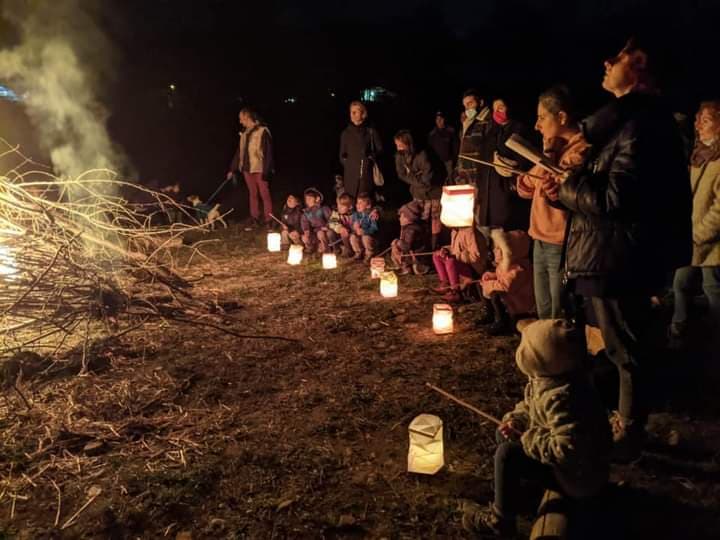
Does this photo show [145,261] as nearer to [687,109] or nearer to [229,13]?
[687,109]

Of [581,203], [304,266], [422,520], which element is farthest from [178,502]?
[304,266]

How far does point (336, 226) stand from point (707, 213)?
17.4 ft

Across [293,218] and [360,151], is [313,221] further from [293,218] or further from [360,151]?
[360,151]

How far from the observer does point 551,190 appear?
3648 millimetres

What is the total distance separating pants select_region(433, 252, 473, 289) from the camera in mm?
6391

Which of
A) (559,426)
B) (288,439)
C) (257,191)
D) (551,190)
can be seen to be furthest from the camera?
(257,191)

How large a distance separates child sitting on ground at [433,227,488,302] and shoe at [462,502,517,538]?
363 cm

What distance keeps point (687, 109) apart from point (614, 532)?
16203mm

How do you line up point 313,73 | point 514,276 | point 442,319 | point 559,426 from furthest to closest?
1. point 313,73
2. point 442,319
3. point 514,276
4. point 559,426

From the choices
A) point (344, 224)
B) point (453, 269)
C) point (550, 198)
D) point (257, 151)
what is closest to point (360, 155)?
point (344, 224)

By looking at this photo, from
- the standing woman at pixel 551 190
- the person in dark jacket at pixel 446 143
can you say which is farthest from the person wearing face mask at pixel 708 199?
the person in dark jacket at pixel 446 143

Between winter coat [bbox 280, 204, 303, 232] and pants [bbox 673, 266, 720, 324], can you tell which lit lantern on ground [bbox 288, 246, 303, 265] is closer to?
winter coat [bbox 280, 204, 303, 232]

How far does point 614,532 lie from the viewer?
2.52 m

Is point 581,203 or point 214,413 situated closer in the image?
point 581,203
